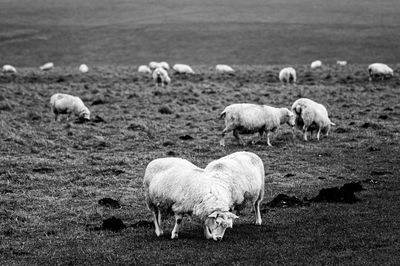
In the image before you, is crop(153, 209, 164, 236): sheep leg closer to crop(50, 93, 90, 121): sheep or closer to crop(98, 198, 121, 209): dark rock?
crop(98, 198, 121, 209): dark rock

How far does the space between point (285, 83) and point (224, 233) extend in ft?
100

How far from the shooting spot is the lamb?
9.62 meters

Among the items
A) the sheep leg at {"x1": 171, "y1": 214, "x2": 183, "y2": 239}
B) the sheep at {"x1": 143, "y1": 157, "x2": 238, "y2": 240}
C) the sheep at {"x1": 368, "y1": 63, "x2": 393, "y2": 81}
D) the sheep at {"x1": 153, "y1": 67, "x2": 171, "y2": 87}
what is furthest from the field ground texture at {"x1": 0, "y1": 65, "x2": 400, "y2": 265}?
the sheep at {"x1": 368, "y1": 63, "x2": 393, "y2": 81}

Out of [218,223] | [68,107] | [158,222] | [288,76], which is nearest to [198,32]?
[288,76]

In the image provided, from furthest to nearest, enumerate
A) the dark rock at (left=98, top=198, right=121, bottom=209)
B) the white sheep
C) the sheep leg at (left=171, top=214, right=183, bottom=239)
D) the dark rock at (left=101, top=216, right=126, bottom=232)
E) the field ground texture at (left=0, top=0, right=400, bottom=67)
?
the field ground texture at (left=0, top=0, right=400, bottom=67)
the white sheep
the dark rock at (left=98, top=198, right=121, bottom=209)
the dark rock at (left=101, top=216, right=126, bottom=232)
the sheep leg at (left=171, top=214, right=183, bottom=239)

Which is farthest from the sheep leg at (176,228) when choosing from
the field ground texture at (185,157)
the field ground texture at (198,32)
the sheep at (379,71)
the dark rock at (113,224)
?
the field ground texture at (198,32)

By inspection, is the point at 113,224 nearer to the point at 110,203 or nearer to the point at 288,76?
the point at 110,203

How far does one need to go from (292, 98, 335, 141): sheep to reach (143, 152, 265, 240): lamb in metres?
10.1

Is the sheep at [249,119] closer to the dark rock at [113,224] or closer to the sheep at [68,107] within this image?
the sheep at [68,107]

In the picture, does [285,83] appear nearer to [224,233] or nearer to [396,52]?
[224,233]

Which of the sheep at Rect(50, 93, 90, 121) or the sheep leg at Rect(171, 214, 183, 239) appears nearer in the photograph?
the sheep leg at Rect(171, 214, 183, 239)

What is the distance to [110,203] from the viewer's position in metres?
12.7

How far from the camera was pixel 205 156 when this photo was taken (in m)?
18.1

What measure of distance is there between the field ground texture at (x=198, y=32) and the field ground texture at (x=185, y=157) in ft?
154
